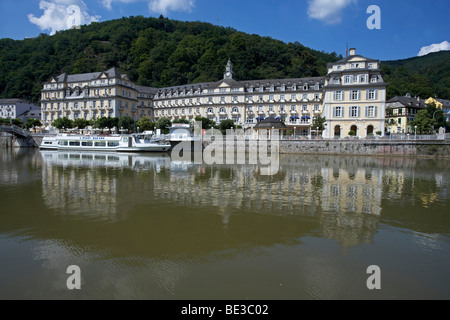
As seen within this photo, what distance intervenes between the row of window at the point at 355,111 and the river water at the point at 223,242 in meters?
34.0

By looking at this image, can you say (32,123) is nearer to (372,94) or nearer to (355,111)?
(355,111)

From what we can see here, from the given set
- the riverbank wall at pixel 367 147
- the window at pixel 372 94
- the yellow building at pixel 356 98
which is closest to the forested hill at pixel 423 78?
the yellow building at pixel 356 98

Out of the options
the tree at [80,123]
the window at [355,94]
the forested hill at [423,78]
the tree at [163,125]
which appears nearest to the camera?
the window at [355,94]

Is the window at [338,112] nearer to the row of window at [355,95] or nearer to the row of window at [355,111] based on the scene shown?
the row of window at [355,111]

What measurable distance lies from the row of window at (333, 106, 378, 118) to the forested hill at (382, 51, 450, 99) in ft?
122

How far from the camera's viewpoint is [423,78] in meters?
90.2

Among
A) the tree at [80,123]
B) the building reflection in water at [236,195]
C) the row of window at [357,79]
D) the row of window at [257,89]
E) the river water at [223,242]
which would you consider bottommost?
the river water at [223,242]

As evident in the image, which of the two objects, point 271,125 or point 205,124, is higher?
point 205,124

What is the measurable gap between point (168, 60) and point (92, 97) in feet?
143

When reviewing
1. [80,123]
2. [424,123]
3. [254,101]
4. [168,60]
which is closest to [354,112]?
[424,123]

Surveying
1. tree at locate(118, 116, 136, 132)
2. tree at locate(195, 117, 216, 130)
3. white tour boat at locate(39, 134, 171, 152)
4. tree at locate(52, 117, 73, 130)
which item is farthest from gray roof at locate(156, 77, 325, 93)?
tree at locate(52, 117, 73, 130)

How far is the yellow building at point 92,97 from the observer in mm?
72750

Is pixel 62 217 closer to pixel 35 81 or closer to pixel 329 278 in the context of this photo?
pixel 329 278
